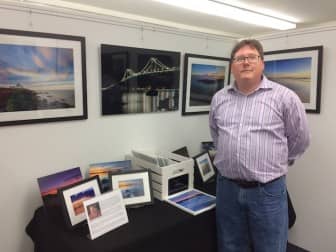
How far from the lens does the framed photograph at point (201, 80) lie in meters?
2.58

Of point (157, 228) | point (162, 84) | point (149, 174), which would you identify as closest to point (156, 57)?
point (162, 84)

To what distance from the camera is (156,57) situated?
2.34 metres

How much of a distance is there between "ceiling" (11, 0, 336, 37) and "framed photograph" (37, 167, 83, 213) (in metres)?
3.37

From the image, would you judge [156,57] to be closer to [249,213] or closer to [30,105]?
[30,105]

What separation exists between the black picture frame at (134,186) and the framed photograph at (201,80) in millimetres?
852

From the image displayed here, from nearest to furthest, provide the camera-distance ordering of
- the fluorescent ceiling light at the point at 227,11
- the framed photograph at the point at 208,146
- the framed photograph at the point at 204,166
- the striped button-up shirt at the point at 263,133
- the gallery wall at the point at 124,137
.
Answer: the striped button-up shirt at the point at 263,133
the gallery wall at the point at 124,137
the framed photograph at the point at 204,166
the framed photograph at the point at 208,146
the fluorescent ceiling light at the point at 227,11

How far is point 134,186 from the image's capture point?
75.6 inches

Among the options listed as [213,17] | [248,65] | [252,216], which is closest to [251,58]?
[248,65]

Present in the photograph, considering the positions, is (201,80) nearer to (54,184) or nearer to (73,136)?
(73,136)

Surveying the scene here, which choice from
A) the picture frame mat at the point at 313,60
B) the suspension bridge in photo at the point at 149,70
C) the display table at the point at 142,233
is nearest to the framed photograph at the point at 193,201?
the display table at the point at 142,233

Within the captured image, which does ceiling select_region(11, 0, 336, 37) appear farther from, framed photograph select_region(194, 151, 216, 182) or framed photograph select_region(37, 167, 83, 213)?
framed photograph select_region(37, 167, 83, 213)

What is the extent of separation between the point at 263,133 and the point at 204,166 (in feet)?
2.90

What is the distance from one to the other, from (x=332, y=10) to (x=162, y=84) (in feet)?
13.3

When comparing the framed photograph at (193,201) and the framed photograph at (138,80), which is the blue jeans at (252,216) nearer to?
the framed photograph at (193,201)
